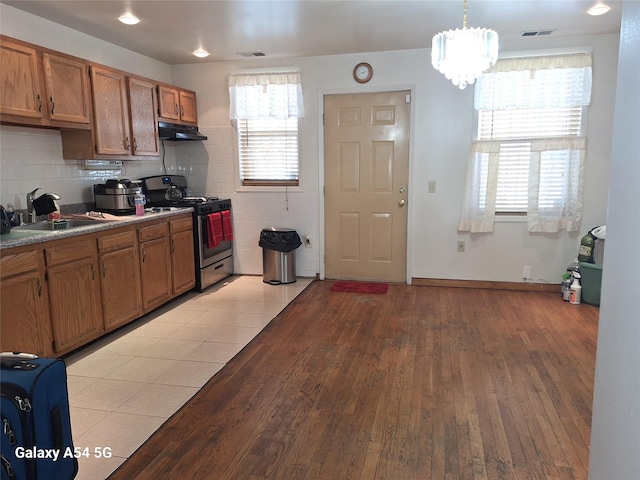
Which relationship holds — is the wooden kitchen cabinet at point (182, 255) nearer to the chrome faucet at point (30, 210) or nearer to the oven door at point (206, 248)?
the oven door at point (206, 248)

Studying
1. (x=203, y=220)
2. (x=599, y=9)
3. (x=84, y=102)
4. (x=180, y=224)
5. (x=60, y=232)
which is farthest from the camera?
(x=203, y=220)

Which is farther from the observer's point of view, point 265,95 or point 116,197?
point 265,95

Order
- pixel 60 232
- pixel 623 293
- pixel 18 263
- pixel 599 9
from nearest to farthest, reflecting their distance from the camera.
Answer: pixel 623 293, pixel 18 263, pixel 60 232, pixel 599 9

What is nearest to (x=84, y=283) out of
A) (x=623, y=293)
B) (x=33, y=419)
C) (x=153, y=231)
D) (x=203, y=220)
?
(x=153, y=231)

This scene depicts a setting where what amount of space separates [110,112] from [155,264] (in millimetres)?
1359

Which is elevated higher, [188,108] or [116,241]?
[188,108]

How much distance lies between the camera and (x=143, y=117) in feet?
14.3

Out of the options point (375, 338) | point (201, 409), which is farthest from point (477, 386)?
point (201, 409)

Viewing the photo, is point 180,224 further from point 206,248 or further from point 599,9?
Result: point 599,9

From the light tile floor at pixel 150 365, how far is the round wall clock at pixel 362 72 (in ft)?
7.77

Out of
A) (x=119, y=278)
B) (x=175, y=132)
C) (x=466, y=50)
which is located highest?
(x=466, y=50)

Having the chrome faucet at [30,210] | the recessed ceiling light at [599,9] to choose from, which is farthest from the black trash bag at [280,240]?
the recessed ceiling light at [599,9]

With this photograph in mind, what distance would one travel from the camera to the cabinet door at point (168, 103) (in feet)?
15.1

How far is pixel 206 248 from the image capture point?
15.8 ft
